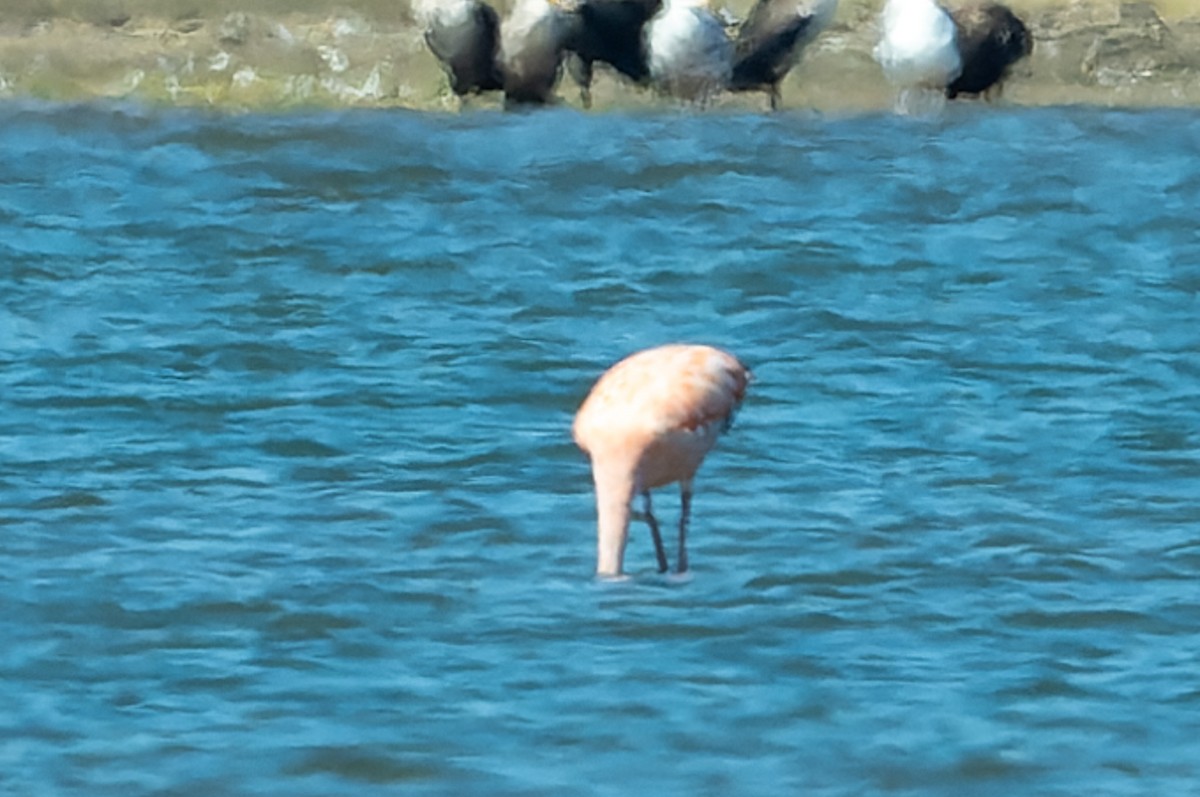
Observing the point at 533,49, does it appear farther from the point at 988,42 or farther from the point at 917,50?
the point at 988,42

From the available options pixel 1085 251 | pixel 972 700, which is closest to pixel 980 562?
pixel 972 700

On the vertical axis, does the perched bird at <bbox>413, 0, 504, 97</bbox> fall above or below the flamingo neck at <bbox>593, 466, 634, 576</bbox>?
above

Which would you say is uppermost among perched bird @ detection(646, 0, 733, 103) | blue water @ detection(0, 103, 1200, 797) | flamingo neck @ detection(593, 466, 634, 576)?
perched bird @ detection(646, 0, 733, 103)

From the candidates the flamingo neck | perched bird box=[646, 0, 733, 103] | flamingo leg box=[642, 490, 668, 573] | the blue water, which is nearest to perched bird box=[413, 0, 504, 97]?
perched bird box=[646, 0, 733, 103]

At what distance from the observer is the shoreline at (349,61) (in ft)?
72.0

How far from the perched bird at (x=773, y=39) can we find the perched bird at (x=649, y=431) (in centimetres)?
1288

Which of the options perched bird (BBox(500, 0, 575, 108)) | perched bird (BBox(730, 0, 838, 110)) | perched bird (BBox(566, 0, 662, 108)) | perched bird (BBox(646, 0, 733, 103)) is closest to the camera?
perched bird (BBox(646, 0, 733, 103))

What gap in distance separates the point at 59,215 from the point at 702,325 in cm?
521

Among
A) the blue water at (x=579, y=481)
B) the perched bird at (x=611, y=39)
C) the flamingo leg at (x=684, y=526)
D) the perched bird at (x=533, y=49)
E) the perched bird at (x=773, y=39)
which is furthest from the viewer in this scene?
the perched bird at (x=611, y=39)

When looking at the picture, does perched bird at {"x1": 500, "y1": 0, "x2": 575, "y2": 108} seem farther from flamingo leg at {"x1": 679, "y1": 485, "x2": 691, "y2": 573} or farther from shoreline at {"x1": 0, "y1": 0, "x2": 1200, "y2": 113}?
flamingo leg at {"x1": 679, "y1": 485, "x2": 691, "y2": 573}

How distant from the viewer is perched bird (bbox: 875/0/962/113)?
21.5 meters

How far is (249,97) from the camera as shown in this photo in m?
21.7

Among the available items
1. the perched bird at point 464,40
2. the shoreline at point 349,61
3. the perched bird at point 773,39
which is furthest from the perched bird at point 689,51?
the perched bird at point 464,40

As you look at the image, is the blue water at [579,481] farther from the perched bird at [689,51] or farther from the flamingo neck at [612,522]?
the perched bird at [689,51]
